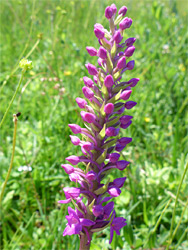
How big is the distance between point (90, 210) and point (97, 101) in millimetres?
403

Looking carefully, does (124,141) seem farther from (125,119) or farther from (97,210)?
(97,210)

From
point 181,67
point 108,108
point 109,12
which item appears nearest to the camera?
point 108,108

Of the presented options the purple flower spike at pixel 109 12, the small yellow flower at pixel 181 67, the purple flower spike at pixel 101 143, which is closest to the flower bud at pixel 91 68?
the purple flower spike at pixel 101 143

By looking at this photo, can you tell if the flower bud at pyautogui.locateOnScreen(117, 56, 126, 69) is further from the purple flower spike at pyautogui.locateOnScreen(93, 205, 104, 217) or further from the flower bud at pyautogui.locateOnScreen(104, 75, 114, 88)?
the purple flower spike at pyautogui.locateOnScreen(93, 205, 104, 217)

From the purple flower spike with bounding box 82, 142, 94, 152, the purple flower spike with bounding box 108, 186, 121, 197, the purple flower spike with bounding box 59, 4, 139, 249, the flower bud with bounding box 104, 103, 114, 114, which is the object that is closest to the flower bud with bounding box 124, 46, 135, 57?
the purple flower spike with bounding box 59, 4, 139, 249

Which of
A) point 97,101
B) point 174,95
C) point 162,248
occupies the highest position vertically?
point 174,95

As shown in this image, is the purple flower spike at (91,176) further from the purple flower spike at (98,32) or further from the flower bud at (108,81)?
the purple flower spike at (98,32)

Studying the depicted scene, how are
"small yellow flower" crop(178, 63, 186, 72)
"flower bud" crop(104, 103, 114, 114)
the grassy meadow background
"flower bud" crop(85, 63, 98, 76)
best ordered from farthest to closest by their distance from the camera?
"small yellow flower" crop(178, 63, 186, 72)
the grassy meadow background
"flower bud" crop(85, 63, 98, 76)
"flower bud" crop(104, 103, 114, 114)

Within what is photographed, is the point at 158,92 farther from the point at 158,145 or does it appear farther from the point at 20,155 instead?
the point at 20,155

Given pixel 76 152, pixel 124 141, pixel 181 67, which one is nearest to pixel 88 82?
pixel 124 141

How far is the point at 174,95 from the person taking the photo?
3.38 meters

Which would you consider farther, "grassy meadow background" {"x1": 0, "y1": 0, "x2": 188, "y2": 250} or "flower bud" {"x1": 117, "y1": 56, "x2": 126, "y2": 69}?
"grassy meadow background" {"x1": 0, "y1": 0, "x2": 188, "y2": 250}

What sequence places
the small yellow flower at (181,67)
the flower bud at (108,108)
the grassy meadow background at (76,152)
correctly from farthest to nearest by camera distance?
the small yellow flower at (181,67)
the grassy meadow background at (76,152)
the flower bud at (108,108)

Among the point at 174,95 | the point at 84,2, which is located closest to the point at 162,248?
the point at 174,95
